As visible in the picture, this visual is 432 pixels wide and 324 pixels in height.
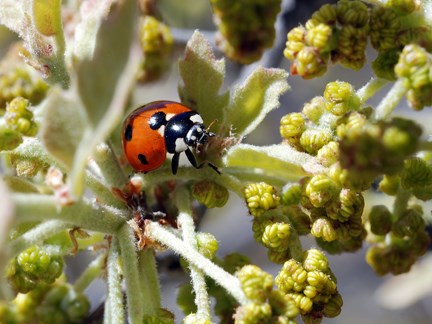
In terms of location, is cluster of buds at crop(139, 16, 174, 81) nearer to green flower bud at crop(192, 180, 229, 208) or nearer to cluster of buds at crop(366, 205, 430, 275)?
green flower bud at crop(192, 180, 229, 208)

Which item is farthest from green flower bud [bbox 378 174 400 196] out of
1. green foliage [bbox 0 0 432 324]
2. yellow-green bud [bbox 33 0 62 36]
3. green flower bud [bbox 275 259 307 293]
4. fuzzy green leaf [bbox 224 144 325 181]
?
yellow-green bud [bbox 33 0 62 36]

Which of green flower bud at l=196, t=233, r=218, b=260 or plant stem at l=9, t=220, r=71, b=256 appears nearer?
plant stem at l=9, t=220, r=71, b=256

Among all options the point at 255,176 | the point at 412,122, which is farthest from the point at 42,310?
the point at 412,122

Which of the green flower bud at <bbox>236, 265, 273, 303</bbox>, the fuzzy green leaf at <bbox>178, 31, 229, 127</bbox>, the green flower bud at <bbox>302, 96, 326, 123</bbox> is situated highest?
the fuzzy green leaf at <bbox>178, 31, 229, 127</bbox>

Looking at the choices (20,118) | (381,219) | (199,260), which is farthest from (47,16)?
(381,219)

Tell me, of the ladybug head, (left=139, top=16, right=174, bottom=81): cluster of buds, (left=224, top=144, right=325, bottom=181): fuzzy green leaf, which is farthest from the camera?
(left=139, top=16, right=174, bottom=81): cluster of buds

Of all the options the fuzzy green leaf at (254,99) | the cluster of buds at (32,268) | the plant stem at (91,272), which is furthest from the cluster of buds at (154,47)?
the cluster of buds at (32,268)

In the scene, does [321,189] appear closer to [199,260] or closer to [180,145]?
[199,260]
